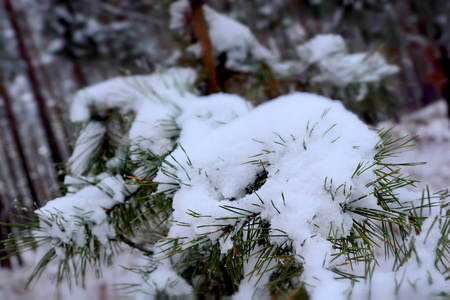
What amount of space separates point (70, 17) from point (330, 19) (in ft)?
22.5

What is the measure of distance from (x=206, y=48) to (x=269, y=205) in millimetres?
1361

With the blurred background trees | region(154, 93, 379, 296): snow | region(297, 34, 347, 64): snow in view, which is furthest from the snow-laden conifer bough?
region(297, 34, 347, 64): snow

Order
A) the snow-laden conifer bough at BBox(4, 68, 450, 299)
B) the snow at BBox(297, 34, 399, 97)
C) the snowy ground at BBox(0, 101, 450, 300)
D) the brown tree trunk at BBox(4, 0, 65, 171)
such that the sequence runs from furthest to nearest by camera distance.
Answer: the brown tree trunk at BBox(4, 0, 65, 171) → the snowy ground at BBox(0, 101, 450, 300) → the snow at BBox(297, 34, 399, 97) → the snow-laden conifer bough at BBox(4, 68, 450, 299)

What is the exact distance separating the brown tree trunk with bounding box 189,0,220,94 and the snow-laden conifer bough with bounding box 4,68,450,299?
530 mm

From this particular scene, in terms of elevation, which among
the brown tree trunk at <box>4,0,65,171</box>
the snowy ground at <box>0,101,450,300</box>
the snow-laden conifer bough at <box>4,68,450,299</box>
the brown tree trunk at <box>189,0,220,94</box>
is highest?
the brown tree trunk at <box>4,0,65,171</box>

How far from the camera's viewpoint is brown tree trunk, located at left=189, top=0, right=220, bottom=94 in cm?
191

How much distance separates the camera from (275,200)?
0.82 m

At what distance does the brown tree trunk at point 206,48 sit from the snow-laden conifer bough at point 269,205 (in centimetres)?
53

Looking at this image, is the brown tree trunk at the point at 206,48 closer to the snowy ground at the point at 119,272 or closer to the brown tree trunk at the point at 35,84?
the snowy ground at the point at 119,272

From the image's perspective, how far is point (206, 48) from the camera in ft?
6.26

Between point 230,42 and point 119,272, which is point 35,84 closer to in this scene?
point 119,272

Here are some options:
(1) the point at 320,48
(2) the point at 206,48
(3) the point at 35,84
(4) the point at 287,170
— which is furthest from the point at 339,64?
(3) the point at 35,84

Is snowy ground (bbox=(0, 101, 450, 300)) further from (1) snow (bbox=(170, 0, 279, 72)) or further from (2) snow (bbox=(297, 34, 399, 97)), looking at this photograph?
(1) snow (bbox=(170, 0, 279, 72))

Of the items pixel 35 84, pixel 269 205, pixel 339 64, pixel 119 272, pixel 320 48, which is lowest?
pixel 119 272
